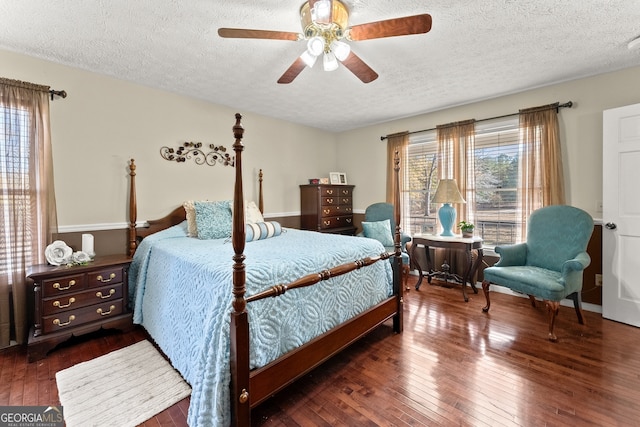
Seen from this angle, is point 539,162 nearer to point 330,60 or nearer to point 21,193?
point 330,60

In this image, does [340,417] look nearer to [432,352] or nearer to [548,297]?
[432,352]

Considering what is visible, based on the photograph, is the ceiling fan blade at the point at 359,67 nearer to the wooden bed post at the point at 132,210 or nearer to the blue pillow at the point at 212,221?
the blue pillow at the point at 212,221

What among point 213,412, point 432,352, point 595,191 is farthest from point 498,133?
point 213,412

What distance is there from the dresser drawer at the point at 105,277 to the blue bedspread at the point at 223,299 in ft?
0.53

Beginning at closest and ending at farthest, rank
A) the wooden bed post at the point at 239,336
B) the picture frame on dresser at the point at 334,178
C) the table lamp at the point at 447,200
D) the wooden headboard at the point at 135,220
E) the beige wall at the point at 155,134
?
the wooden bed post at the point at 239,336, the beige wall at the point at 155,134, the wooden headboard at the point at 135,220, the table lamp at the point at 447,200, the picture frame on dresser at the point at 334,178

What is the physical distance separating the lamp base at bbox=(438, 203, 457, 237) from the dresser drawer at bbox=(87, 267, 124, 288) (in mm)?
3696

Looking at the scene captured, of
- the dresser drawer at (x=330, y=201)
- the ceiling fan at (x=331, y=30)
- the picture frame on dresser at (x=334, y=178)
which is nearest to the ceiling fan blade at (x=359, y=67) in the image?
the ceiling fan at (x=331, y=30)

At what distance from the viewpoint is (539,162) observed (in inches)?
130

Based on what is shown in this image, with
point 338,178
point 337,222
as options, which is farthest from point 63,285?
point 338,178

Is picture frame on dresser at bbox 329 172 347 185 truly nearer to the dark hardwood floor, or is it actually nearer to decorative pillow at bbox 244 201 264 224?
decorative pillow at bbox 244 201 264 224

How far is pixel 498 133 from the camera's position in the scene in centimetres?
363

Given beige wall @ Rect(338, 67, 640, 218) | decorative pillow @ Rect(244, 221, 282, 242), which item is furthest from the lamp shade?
decorative pillow @ Rect(244, 221, 282, 242)

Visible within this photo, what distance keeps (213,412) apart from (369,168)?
4.20m

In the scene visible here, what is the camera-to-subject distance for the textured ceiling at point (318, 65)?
1873 mm
